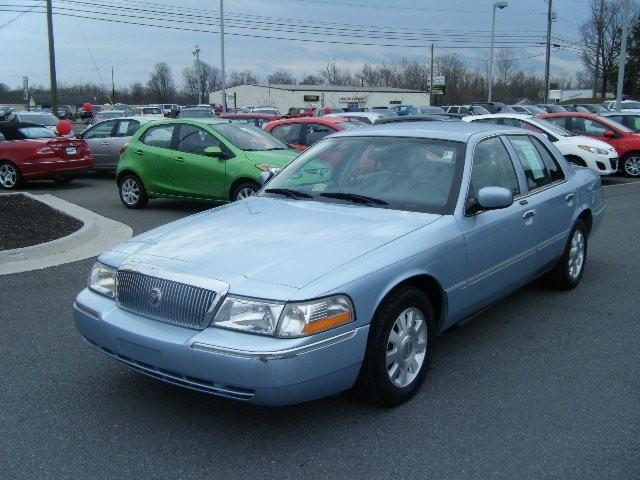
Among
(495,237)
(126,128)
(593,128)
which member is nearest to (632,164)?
(593,128)

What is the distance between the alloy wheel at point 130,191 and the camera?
454 inches

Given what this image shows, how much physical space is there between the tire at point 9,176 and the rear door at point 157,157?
428cm

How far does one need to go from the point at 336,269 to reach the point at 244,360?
68 centimetres

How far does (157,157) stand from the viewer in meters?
11.0

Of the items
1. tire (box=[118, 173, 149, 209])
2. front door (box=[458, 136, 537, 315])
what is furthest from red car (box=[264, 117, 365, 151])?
front door (box=[458, 136, 537, 315])

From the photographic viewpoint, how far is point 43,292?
621 centimetres

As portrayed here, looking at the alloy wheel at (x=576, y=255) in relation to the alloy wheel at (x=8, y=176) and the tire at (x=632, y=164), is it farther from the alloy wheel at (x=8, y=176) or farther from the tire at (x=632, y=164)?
the alloy wheel at (x=8, y=176)

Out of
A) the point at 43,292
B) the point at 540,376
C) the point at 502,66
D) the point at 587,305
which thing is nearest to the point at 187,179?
the point at 43,292

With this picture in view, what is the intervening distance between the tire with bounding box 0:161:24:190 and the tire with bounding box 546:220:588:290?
39.0 feet

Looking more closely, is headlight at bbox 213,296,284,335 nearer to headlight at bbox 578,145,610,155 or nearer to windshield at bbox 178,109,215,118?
headlight at bbox 578,145,610,155

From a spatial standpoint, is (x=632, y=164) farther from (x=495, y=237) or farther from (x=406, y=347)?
(x=406, y=347)

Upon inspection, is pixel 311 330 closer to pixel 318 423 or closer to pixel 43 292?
pixel 318 423

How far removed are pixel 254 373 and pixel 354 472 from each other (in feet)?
2.22

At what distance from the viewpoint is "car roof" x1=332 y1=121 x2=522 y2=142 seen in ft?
15.8
